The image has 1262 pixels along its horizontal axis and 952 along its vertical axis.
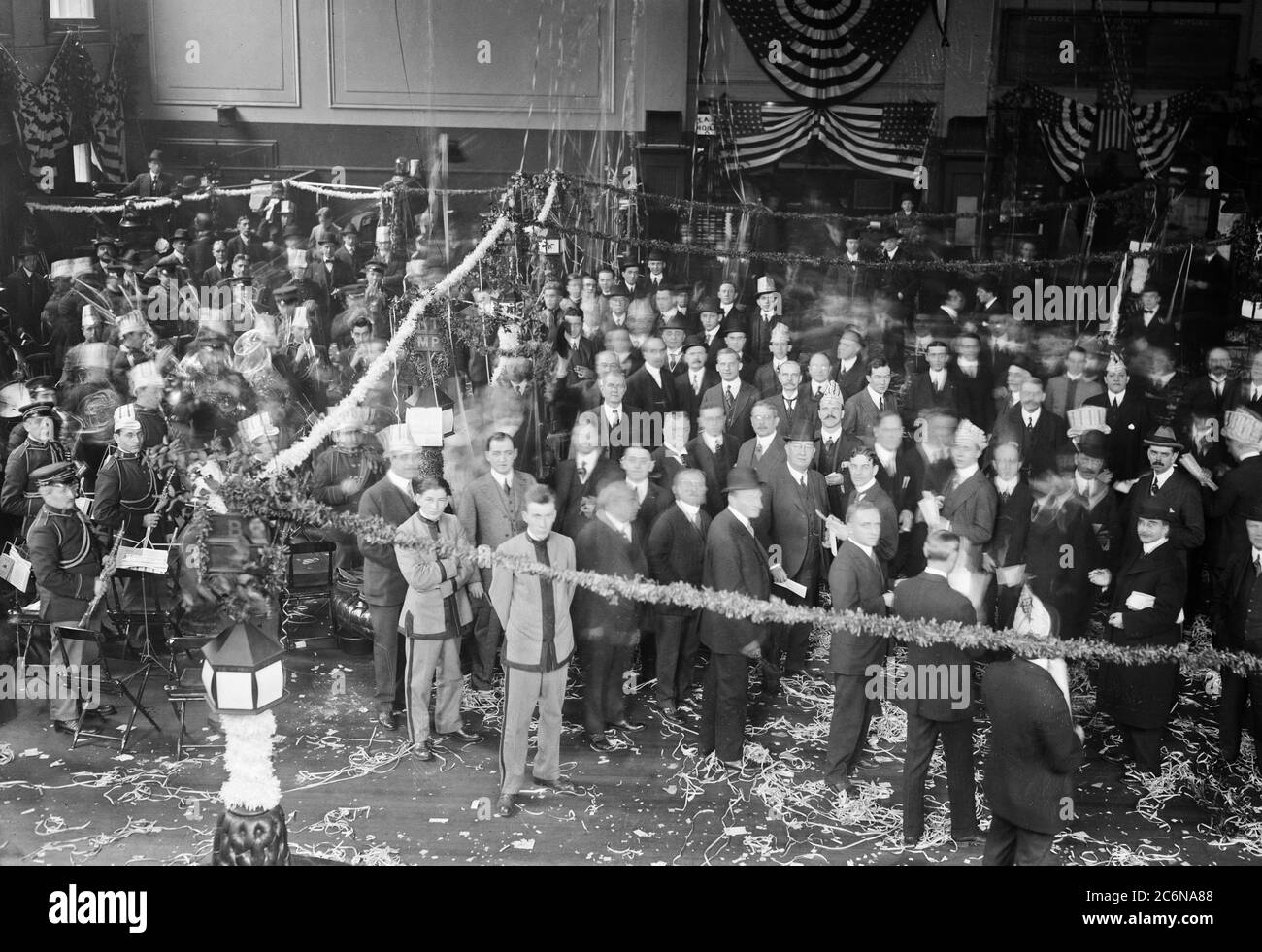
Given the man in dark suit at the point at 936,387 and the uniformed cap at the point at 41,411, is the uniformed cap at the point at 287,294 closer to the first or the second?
the uniformed cap at the point at 41,411

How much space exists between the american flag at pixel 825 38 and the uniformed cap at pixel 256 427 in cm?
837

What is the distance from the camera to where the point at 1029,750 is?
4.31 m

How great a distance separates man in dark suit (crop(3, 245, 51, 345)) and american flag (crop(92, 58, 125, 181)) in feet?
5.71

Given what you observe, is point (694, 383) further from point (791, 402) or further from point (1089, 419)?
point (1089, 419)

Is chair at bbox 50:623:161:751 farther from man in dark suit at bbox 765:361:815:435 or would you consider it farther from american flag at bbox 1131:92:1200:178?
american flag at bbox 1131:92:1200:178

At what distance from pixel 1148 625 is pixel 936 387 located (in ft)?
9.69

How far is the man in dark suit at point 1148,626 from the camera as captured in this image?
18.6ft

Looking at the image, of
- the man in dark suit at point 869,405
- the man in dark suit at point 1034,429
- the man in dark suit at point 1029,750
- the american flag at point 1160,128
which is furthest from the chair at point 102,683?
the american flag at point 1160,128

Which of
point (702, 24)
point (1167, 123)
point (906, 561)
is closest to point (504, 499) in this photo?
point (906, 561)

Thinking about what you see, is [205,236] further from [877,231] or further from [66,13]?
[877,231]

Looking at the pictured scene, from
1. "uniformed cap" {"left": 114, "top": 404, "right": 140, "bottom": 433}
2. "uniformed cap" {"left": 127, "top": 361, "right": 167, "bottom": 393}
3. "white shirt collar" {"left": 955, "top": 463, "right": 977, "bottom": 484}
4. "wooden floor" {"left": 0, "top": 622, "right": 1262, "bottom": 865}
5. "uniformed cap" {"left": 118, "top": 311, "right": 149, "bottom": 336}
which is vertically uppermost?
"uniformed cap" {"left": 118, "top": 311, "right": 149, "bottom": 336}

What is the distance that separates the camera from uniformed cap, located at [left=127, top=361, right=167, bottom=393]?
788 centimetres

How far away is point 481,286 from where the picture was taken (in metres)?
8.61

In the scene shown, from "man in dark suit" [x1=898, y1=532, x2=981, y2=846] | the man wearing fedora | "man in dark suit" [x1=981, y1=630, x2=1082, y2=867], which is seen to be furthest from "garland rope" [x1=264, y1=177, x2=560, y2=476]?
the man wearing fedora
